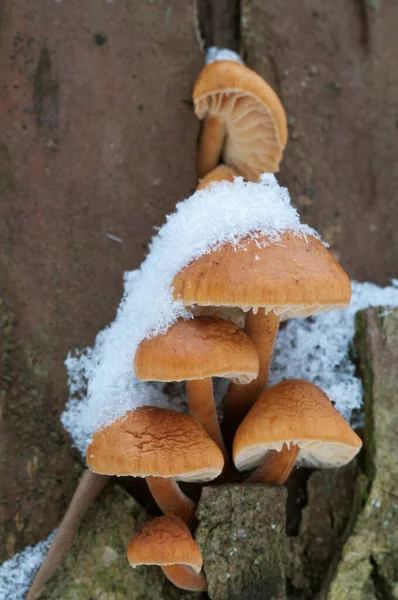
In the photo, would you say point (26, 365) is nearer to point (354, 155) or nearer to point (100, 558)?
point (100, 558)

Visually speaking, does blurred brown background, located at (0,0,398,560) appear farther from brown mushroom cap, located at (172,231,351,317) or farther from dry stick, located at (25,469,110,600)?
brown mushroom cap, located at (172,231,351,317)

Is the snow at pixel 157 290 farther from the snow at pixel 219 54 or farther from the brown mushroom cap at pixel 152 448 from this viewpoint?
the snow at pixel 219 54

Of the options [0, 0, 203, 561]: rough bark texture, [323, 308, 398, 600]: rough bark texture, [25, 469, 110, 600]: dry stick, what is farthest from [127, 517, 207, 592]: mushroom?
[323, 308, 398, 600]: rough bark texture

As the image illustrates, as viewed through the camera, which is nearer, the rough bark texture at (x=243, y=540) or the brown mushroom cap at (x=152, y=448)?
the brown mushroom cap at (x=152, y=448)

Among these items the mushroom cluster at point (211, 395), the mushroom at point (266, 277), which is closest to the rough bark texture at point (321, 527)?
the mushroom cluster at point (211, 395)

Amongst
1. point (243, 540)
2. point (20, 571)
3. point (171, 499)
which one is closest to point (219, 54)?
point (171, 499)

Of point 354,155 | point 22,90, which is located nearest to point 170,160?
point 22,90

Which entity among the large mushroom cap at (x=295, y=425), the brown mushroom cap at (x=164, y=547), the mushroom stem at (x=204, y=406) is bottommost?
the brown mushroom cap at (x=164, y=547)
